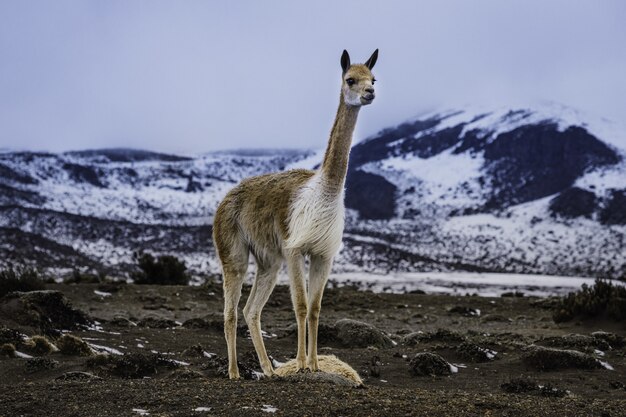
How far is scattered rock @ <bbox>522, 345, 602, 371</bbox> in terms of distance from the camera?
1023cm

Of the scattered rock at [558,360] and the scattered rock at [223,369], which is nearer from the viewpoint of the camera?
the scattered rock at [223,369]

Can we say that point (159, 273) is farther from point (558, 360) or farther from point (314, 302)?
point (314, 302)

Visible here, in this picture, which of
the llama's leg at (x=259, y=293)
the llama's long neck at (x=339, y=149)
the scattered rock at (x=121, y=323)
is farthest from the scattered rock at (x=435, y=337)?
the llama's long neck at (x=339, y=149)

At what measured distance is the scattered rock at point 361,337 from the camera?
40.4 feet

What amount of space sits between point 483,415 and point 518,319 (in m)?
12.3

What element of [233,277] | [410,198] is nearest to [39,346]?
[233,277]

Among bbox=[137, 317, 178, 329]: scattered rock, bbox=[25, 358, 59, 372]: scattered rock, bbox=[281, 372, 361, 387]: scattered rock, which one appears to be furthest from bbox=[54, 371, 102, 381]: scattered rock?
bbox=[137, 317, 178, 329]: scattered rock

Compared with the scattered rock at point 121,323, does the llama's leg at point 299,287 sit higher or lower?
higher

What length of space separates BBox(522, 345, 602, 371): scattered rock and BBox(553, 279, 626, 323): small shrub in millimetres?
4998

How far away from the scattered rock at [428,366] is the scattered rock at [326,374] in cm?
233

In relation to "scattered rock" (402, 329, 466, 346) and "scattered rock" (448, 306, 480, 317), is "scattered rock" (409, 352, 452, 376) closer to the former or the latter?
"scattered rock" (402, 329, 466, 346)

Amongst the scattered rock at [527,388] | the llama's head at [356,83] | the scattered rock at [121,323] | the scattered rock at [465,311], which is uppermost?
the llama's head at [356,83]

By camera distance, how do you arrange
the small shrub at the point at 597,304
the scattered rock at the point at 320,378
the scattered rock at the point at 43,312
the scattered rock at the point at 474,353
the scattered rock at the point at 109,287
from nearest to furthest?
the scattered rock at the point at 320,378 < the scattered rock at the point at 474,353 < the scattered rock at the point at 43,312 < the small shrub at the point at 597,304 < the scattered rock at the point at 109,287

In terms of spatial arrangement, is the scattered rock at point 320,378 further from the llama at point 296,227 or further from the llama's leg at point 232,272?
the llama's leg at point 232,272
